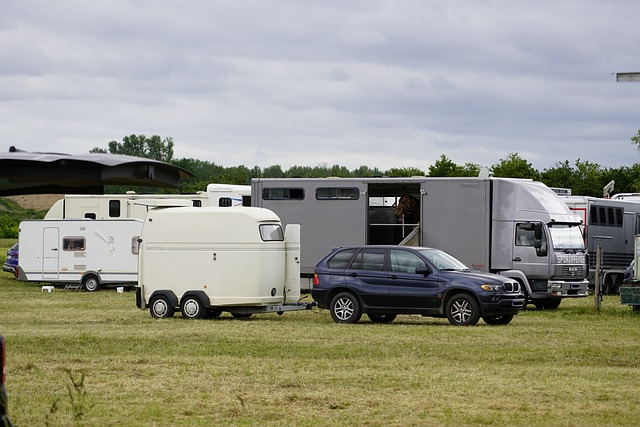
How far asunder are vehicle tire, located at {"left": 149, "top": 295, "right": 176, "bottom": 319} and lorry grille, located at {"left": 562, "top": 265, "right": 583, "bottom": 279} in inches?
381

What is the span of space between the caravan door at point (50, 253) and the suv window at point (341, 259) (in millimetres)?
17385

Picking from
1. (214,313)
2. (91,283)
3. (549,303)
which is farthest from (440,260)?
(91,283)

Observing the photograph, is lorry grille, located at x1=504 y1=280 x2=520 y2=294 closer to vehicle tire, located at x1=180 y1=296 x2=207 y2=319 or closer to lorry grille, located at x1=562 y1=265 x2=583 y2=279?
lorry grille, located at x1=562 y1=265 x2=583 y2=279

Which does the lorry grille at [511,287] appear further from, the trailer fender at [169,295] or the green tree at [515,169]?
the green tree at [515,169]

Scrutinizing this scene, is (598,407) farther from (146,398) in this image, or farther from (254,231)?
(254,231)

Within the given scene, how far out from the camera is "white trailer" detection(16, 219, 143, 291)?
3738 centimetres

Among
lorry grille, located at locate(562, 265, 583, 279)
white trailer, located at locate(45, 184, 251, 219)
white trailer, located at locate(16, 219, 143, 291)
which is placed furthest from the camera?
white trailer, located at locate(45, 184, 251, 219)

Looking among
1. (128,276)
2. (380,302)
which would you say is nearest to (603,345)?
(380,302)

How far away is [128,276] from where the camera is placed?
1471 inches

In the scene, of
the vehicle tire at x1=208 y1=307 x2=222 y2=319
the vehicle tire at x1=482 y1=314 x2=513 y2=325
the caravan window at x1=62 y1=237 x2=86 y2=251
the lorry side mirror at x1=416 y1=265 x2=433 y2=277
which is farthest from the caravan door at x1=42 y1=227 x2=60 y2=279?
the vehicle tire at x1=482 y1=314 x2=513 y2=325

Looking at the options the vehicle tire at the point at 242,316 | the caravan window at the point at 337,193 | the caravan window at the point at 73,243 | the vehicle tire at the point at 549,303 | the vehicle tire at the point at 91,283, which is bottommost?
the vehicle tire at the point at 242,316

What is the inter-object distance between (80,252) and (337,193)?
12.1 m

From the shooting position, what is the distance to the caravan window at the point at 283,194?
99.0 feet

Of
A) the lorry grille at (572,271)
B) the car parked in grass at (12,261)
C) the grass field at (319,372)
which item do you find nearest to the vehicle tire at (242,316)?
the grass field at (319,372)
